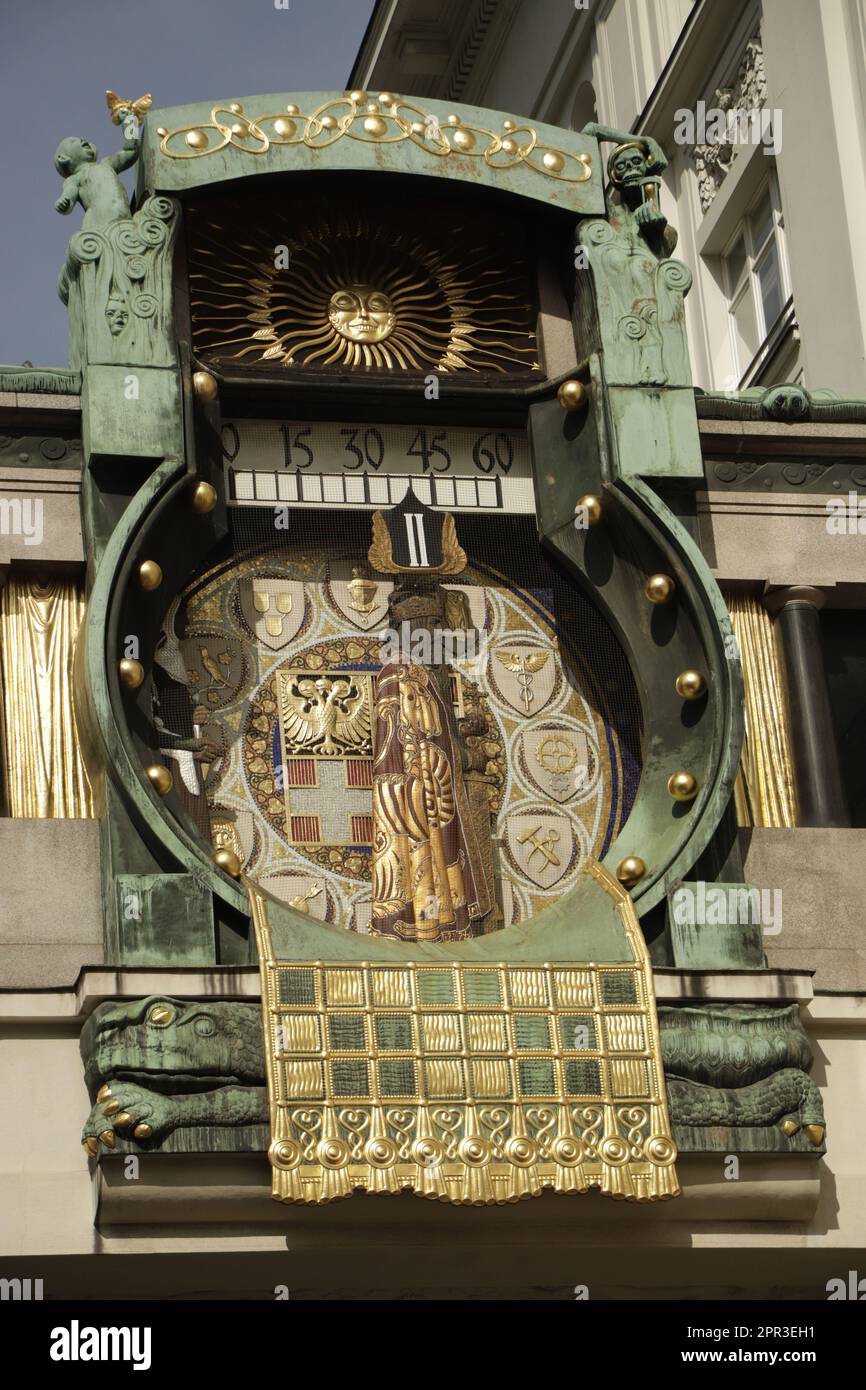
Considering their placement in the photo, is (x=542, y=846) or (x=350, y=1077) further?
(x=542, y=846)

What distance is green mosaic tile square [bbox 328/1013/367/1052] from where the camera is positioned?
8.52 meters

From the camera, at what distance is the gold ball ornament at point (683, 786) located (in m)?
9.33

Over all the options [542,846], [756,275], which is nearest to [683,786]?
[542,846]

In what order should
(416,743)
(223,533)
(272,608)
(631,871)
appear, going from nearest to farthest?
(631,871) < (416,743) < (223,533) < (272,608)

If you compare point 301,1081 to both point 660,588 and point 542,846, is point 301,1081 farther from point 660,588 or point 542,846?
point 660,588

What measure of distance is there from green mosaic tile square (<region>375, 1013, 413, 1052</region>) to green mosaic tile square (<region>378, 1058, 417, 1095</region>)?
0.04 metres

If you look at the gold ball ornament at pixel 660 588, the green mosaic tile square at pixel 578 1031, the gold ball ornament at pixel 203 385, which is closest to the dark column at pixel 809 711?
the gold ball ornament at pixel 660 588

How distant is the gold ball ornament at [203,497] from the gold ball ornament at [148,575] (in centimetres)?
32

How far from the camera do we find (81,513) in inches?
373

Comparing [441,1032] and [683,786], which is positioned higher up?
[683,786]

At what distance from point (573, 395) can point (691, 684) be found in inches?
48.3

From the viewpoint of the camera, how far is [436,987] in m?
8.67

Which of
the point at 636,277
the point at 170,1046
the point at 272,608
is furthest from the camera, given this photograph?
the point at 636,277

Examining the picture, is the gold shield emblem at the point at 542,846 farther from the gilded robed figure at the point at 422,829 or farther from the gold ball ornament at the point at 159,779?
the gold ball ornament at the point at 159,779
